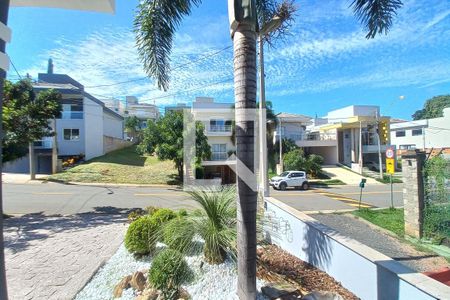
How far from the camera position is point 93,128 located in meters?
29.5

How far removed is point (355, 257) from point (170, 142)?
1926 centimetres

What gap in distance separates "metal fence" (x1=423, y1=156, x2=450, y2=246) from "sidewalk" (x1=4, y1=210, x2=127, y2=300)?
8871mm

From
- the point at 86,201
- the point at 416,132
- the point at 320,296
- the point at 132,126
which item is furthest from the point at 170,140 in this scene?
the point at 416,132

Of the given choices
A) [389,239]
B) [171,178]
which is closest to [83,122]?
[171,178]

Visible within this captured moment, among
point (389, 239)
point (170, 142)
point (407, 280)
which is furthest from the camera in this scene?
point (170, 142)

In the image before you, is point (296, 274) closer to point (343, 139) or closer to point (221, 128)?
point (221, 128)

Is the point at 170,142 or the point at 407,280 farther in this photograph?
the point at 170,142

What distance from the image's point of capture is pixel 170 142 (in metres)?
22.0

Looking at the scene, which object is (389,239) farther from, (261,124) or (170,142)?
(170,142)

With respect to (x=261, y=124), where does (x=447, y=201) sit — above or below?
below

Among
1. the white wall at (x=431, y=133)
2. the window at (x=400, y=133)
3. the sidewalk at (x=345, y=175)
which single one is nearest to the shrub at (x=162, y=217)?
the sidewalk at (x=345, y=175)

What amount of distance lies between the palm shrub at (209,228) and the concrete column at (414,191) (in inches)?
286

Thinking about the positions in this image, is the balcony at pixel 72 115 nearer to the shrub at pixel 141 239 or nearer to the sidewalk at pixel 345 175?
the shrub at pixel 141 239

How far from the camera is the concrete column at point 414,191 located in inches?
342
